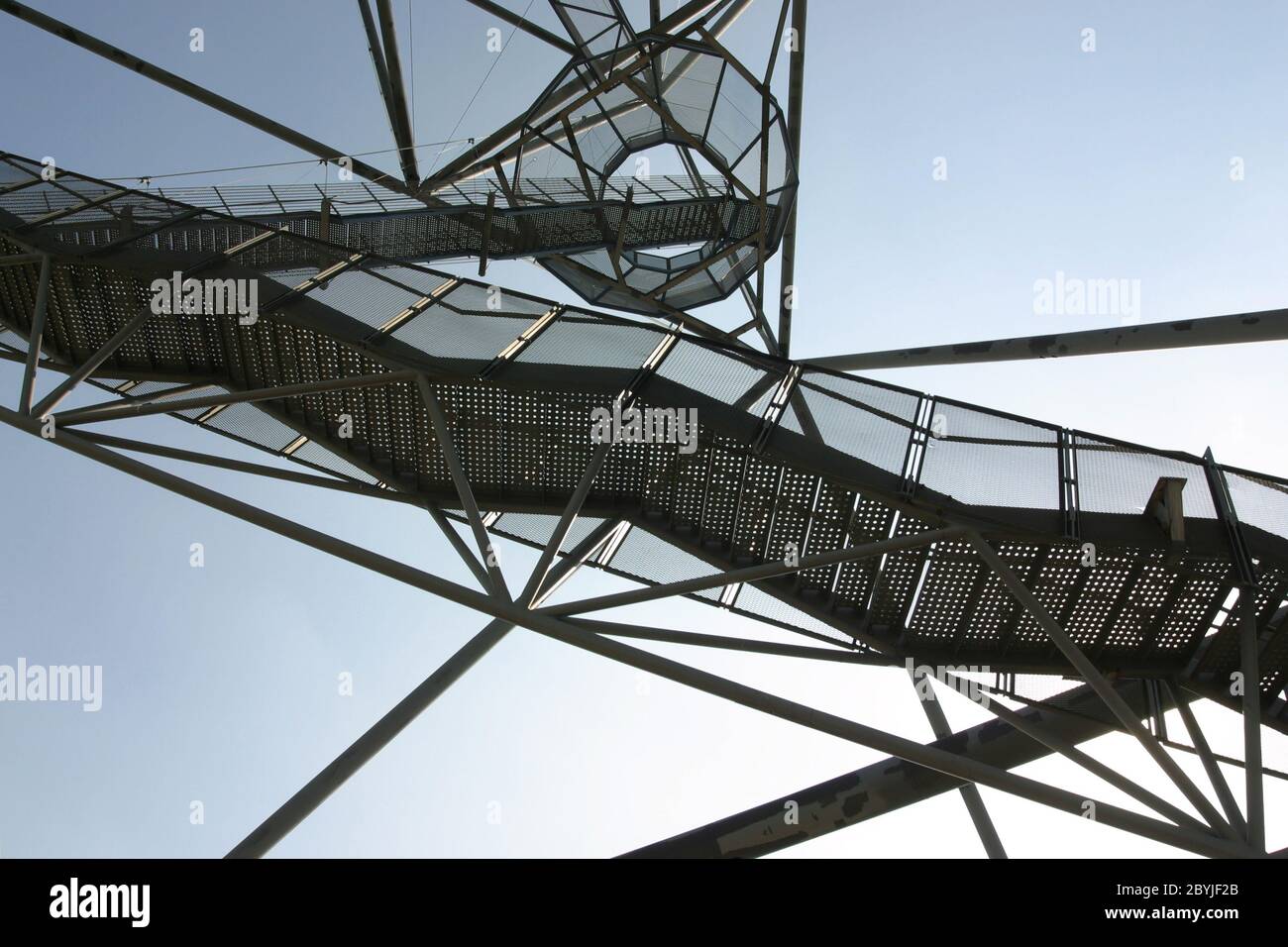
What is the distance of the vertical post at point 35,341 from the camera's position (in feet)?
40.6

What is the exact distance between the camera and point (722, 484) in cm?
1212

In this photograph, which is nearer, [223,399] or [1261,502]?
[1261,502]

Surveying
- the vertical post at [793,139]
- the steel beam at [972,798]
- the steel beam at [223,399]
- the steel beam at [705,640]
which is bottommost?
the steel beam at [972,798]

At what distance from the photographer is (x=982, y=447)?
11383 mm

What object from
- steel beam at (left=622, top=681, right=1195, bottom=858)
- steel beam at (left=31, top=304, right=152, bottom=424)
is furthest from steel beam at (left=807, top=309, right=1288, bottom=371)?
steel beam at (left=31, top=304, right=152, bottom=424)

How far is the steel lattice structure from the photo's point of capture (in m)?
10.8

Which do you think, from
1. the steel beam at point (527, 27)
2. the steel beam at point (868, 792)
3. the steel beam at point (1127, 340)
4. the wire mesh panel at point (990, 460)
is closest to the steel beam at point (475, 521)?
the steel beam at point (868, 792)

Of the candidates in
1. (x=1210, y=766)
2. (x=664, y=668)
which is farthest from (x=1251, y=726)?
(x=664, y=668)

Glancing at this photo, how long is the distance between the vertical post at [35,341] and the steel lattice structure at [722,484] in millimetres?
54

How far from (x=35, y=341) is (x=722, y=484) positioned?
8097 mm

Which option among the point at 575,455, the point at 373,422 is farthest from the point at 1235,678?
the point at 373,422

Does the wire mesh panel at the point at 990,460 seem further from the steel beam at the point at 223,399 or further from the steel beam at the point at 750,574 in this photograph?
the steel beam at the point at 223,399

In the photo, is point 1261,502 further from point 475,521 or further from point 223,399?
point 223,399

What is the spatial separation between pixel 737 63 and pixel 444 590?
12.0 m
